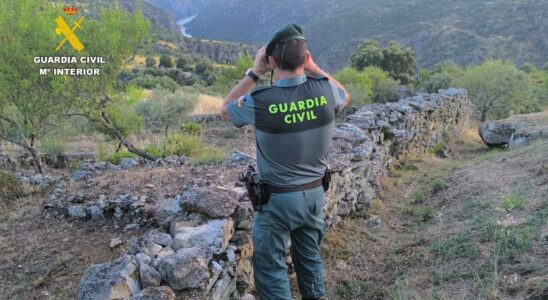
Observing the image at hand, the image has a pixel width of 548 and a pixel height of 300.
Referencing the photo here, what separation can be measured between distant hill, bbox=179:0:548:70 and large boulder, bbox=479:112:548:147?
3523 cm

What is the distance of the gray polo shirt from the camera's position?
2805 millimetres

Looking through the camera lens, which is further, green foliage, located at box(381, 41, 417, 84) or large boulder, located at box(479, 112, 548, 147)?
green foliage, located at box(381, 41, 417, 84)

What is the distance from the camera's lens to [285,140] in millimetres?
2846

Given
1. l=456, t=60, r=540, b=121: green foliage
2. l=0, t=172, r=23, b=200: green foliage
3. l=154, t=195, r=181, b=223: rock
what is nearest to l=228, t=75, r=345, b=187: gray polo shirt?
l=154, t=195, r=181, b=223: rock

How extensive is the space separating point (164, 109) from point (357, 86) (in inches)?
348

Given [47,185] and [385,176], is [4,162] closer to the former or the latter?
[47,185]

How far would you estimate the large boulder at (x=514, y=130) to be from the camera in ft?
36.0

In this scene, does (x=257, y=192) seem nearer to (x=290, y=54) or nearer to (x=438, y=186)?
(x=290, y=54)

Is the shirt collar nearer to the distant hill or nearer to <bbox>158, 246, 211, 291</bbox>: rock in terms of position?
<bbox>158, 246, 211, 291</bbox>: rock

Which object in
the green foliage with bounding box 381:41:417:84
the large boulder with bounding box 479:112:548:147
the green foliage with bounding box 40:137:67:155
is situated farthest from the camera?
the green foliage with bounding box 381:41:417:84

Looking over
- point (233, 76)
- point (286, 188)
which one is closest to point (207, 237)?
point (286, 188)

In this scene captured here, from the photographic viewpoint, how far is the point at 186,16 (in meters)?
146

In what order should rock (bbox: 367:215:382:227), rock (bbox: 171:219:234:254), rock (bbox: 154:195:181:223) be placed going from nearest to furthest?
1. rock (bbox: 171:219:234:254)
2. rock (bbox: 154:195:181:223)
3. rock (bbox: 367:215:382:227)

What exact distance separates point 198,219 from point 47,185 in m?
6.01
